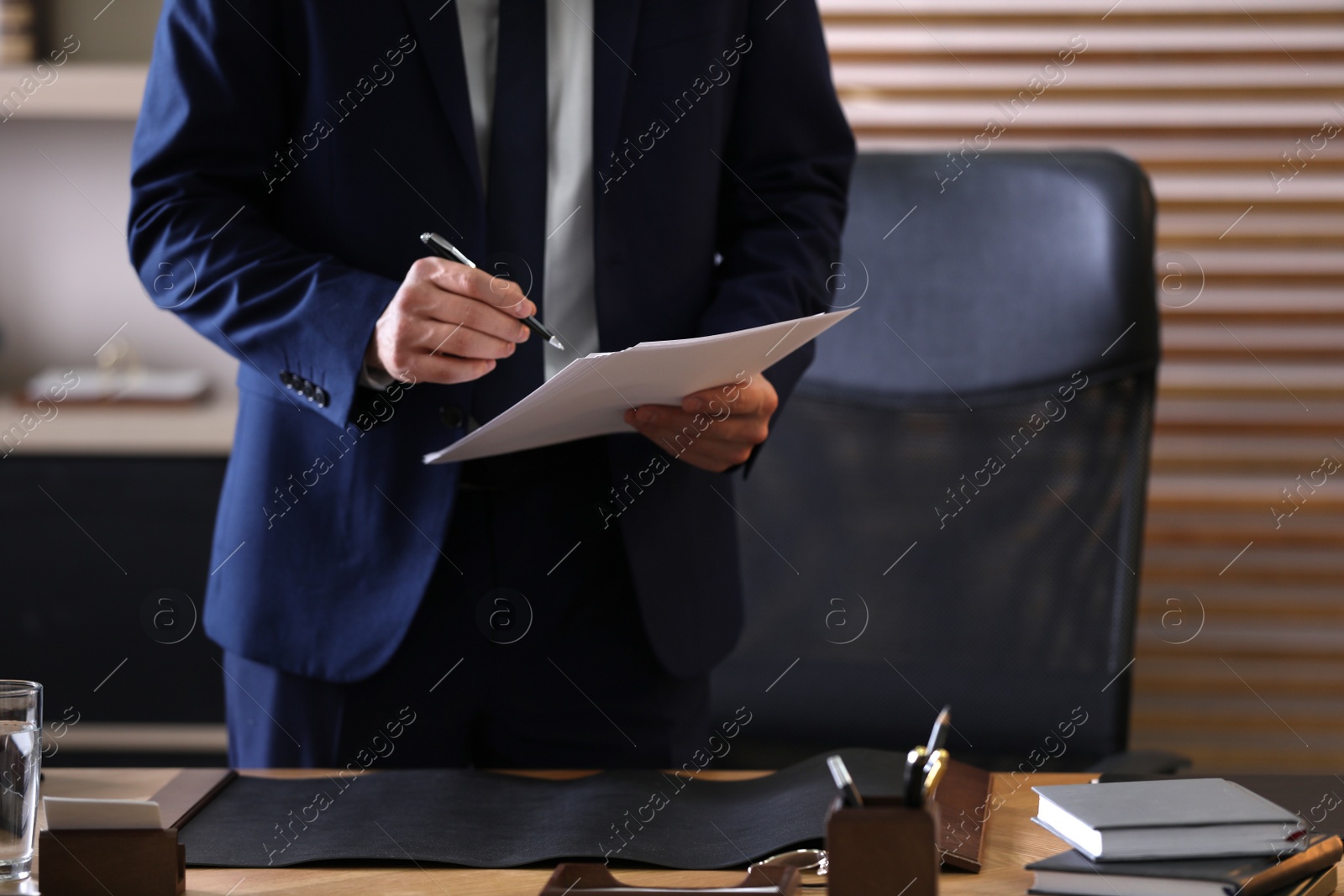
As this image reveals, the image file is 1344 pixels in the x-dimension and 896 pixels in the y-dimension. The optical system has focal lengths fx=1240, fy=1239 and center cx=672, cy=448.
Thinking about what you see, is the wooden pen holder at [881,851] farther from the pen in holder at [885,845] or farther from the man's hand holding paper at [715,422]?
the man's hand holding paper at [715,422]

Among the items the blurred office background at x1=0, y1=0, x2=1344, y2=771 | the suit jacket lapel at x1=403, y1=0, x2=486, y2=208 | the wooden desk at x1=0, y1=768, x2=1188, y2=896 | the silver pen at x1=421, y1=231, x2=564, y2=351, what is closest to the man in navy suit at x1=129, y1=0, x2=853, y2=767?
the suit jacket lapel at x1=403, y1=0, x2=486, y2=208

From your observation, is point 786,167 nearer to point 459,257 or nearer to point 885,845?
point 459,257

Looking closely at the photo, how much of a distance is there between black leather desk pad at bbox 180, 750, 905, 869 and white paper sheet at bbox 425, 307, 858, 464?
0.94 feet

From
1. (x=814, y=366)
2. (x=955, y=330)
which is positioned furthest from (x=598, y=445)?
(x=955, y=330)

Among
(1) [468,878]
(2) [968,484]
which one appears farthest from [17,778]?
(2) [968,484]

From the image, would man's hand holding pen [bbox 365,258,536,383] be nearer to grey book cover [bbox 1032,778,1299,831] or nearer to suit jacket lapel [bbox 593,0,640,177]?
suit jacket lapel [bbox 593,0,640,177]

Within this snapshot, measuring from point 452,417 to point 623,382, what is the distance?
26 cm

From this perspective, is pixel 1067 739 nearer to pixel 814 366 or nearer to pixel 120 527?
pixel 814 366

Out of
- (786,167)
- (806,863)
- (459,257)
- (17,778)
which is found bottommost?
(806,863)

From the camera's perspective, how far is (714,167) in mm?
1313

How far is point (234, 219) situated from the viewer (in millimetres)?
1173

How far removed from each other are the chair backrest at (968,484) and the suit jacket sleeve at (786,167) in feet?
0.87

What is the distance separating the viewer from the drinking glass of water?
823mm

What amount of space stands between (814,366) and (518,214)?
1.82 feet
